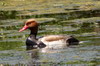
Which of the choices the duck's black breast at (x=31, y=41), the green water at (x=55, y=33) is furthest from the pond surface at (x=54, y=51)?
the duck's black breast at (x=31, y=41)

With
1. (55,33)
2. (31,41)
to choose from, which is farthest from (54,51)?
(55,33)

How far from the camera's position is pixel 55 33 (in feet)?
47.2

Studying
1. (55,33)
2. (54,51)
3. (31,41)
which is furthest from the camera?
(55,33)

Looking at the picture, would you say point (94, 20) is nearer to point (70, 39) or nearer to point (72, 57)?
point (70, 39)

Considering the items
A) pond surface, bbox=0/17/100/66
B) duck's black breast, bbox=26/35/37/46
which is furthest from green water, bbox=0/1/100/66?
duck's black breast, bbox=26/35/37/46

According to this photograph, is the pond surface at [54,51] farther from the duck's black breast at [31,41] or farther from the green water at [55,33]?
the duck's black breast at [31,41]

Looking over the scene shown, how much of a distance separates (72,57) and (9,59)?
4.72 feet

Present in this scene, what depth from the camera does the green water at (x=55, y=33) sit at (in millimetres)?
10062

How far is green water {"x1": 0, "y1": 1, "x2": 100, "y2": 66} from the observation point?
396 inches

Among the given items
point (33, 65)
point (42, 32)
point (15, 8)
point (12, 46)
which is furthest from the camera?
point (15, 8)

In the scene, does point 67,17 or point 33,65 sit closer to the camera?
point 33,65

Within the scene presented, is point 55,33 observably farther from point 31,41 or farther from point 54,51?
point 54,51

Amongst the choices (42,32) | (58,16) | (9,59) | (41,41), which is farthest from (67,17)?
(9,59)

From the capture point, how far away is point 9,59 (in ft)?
34.7
